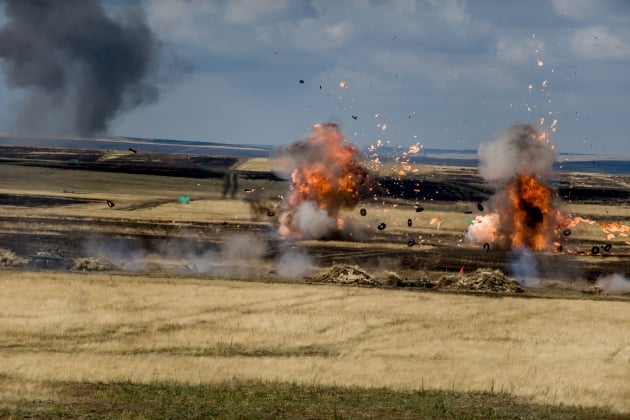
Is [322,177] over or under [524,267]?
over

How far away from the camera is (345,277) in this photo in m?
71.6

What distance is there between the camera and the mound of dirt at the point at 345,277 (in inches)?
2808

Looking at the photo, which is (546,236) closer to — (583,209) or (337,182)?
(337,182)

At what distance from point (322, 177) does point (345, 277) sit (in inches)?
1292

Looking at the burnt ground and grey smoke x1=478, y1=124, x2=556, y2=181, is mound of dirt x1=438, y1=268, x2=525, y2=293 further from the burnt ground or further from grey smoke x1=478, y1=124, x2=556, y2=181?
grey smoke x1=478, y1=124, x2=556, y2=181

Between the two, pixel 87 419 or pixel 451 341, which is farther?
pixel 451 341

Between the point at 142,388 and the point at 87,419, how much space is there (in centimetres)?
632

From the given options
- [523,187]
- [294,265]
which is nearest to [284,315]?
[294,265]

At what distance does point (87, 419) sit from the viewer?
1108 inches

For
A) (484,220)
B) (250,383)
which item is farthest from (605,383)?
(484,220)

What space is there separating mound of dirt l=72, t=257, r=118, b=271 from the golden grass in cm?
503

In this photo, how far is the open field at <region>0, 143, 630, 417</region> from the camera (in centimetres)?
3738

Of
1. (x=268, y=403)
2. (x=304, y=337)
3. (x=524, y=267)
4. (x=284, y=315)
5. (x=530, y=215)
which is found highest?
(x=530, y=215)

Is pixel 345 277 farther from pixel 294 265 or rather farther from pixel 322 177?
pixel 322 177
